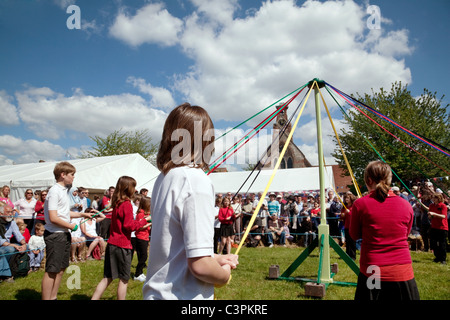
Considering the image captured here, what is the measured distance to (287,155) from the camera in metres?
42.4

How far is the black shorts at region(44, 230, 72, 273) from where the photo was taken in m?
3.65

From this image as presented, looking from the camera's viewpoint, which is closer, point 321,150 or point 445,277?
point 321,150

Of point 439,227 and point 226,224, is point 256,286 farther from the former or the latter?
point 439,227

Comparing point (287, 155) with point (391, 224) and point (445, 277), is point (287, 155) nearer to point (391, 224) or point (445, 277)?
point (445, 277)

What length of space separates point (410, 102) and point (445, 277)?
25188 mm

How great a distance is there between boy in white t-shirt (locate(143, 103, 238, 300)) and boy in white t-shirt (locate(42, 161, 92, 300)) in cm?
285

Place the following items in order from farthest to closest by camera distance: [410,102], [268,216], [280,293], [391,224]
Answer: [410,102] < [268,216] < [280,293] < [391,224]

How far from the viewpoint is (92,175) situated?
13555 mm

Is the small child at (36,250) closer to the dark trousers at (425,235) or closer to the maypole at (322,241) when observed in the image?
the maypole at (322,241)

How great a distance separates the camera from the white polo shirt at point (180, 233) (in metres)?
1.18

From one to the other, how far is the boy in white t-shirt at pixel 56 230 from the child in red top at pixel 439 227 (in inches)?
298

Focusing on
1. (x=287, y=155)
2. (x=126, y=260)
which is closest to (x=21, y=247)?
(x=126, y=260)

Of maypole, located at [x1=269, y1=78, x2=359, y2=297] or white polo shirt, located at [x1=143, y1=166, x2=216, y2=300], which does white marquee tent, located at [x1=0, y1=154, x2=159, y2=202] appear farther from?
white polo shirt, located at [x1=143, y1=166, x2=216, y2=300]

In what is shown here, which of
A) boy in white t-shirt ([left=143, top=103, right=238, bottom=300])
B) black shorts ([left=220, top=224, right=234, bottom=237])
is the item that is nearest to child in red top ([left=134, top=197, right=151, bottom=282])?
black shorts ([left=220, top=224, right=234, bottom=237])
